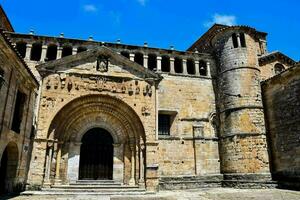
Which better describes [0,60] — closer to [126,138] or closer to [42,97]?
[42,97]

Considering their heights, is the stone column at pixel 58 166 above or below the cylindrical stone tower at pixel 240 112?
below

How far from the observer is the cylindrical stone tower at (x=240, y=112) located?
14906mm

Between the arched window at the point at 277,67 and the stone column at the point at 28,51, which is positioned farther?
the arched window at the point at 277,67

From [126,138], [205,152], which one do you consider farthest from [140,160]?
[205,152]

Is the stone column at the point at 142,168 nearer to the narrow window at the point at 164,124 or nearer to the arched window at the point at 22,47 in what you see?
the narrow window at the point at 164,124

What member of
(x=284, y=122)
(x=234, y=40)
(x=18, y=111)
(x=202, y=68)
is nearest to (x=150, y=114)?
(x=18, y=111)

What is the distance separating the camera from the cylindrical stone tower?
48.9 feet

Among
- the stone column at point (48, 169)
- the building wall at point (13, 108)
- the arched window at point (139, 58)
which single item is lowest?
the stone column at point (48, 169)

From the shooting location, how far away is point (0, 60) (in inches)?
371

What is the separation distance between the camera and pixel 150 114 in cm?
1379

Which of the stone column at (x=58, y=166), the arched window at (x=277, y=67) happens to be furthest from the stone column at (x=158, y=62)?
the arched window at (x=277, y=67)

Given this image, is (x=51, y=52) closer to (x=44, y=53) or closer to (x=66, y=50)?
(x=44, y=53)

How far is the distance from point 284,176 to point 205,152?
179 inches

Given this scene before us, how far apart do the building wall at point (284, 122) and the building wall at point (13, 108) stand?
44.3ft
